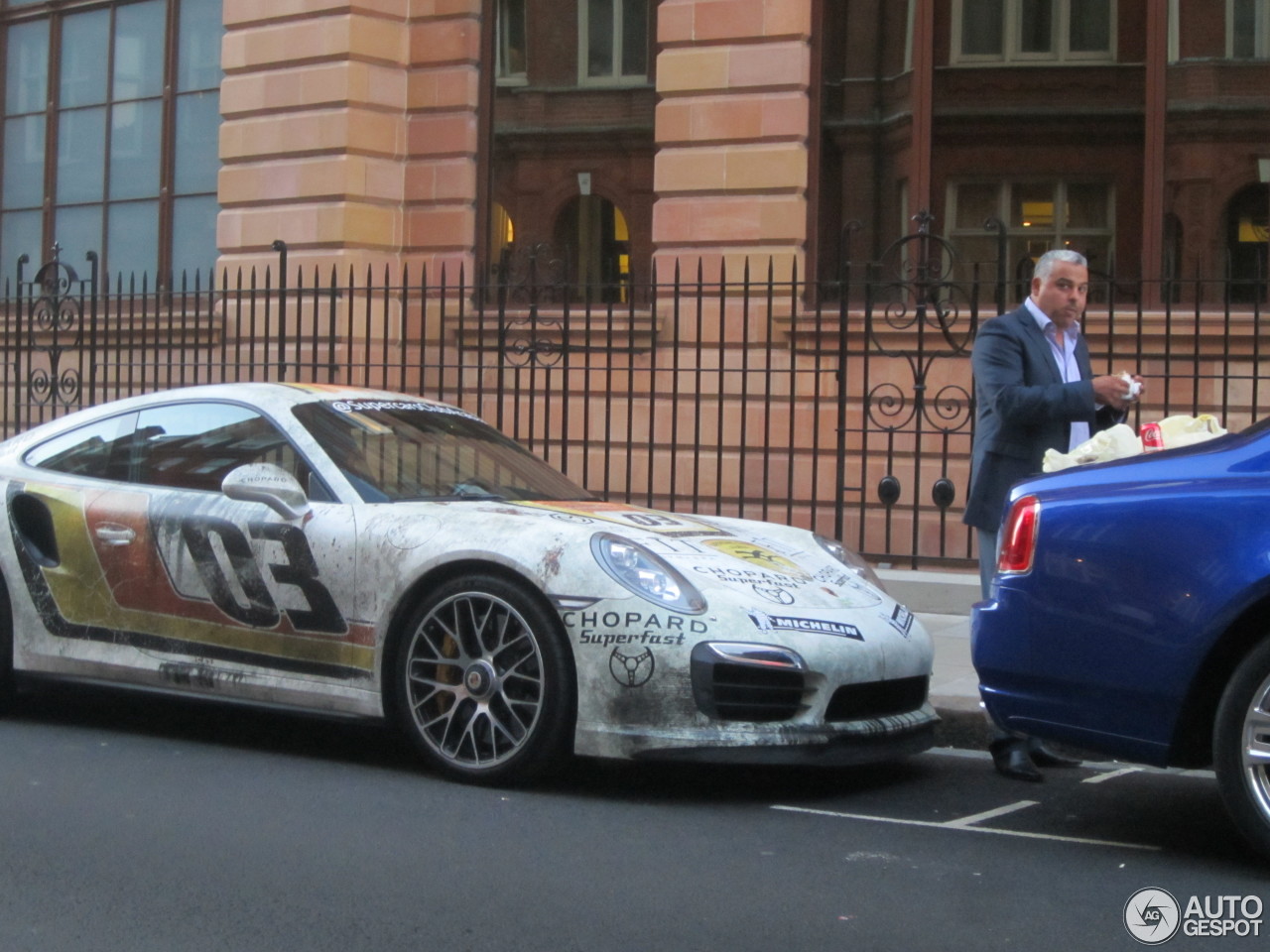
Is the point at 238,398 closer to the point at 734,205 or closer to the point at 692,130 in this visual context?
the point at 734,205

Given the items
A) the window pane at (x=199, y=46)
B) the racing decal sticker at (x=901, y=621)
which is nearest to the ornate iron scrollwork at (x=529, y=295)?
the window pane at (x=199, y=46)

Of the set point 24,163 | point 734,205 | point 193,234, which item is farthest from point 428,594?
point 24,163

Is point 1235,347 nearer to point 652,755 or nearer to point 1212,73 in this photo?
point 1212,73

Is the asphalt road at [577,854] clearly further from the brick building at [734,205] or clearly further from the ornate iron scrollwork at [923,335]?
the brick building at [734,205]

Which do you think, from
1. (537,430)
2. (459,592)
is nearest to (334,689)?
(459,592)

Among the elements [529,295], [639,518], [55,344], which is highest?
[529,295]

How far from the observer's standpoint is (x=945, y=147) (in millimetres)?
12438

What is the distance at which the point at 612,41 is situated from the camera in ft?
45.0

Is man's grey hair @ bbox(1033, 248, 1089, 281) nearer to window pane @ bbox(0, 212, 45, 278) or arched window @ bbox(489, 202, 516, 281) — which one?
arched window @ bbox(489, 202, 516, 281)

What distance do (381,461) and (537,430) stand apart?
6.72 m

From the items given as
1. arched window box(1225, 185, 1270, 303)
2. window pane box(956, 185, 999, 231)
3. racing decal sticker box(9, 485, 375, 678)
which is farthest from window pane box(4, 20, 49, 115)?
racing decal sticker box(9, 485, 375, 678)

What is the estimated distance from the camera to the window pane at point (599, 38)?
1370cm

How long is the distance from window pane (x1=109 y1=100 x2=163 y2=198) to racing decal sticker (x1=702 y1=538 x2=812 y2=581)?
37.2 ft

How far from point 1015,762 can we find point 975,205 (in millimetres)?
6875
